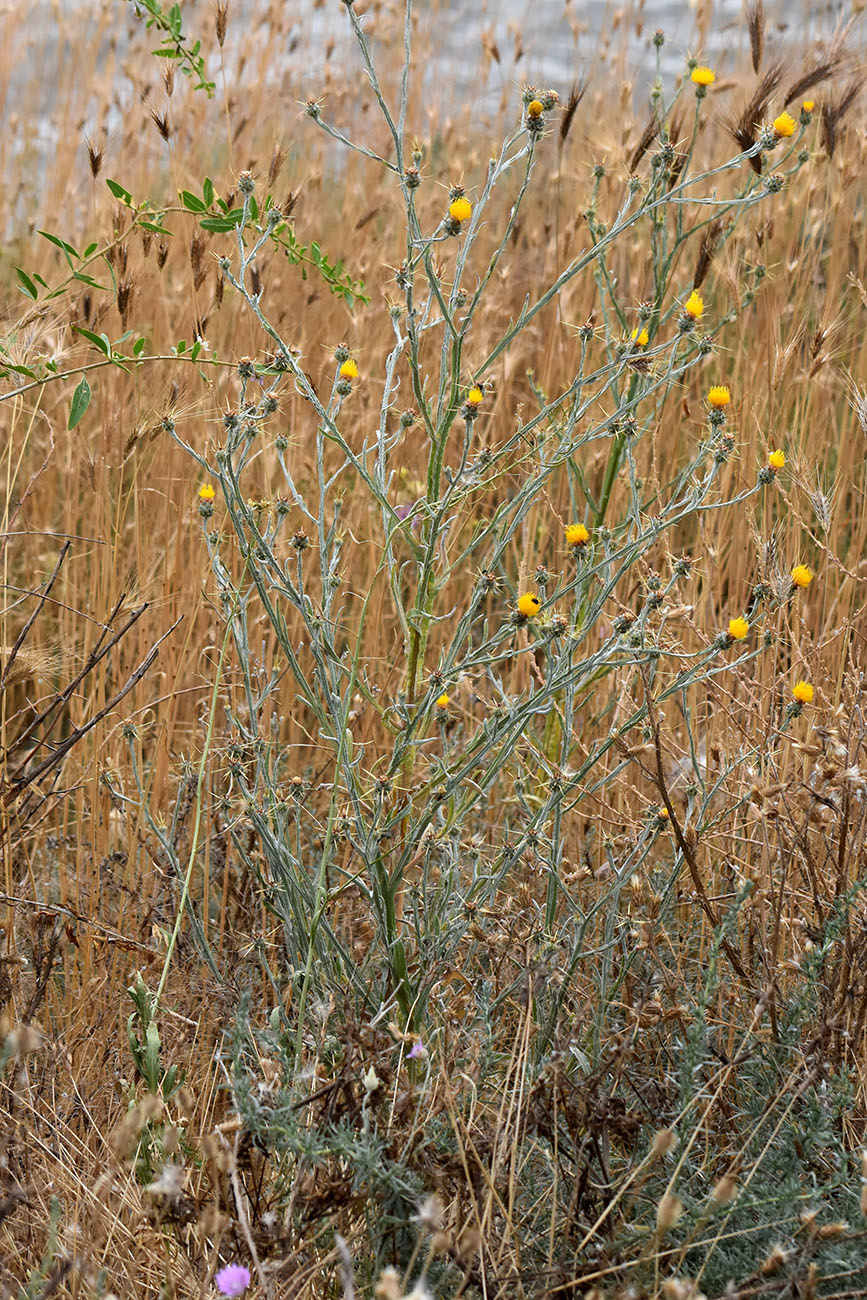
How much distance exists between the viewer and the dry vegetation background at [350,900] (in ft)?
3.89

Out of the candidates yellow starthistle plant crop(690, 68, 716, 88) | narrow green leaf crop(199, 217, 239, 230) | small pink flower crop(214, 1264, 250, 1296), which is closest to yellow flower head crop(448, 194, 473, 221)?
narrow green leaf crop(199, 217, 239, 230)

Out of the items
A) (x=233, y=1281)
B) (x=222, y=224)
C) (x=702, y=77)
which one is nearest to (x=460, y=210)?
(x=222, y=224)

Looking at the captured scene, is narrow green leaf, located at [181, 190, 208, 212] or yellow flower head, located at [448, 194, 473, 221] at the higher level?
yellow flower head, located at [448, 194, 473, 221]

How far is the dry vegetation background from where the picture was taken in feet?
3.89

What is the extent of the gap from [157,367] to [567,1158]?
159 centimetres

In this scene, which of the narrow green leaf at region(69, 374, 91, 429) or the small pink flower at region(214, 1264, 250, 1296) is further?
the narrow green leaf at region(69, 374, 91, 429)

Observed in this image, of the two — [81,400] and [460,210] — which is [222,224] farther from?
[460,210]

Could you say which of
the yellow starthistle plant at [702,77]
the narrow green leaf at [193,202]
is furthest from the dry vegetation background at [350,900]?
the yellow starthistle plant at [702,77]

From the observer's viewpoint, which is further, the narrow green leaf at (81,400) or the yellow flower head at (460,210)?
the narrow green leaf at (81,400)

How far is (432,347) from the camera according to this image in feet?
9.11

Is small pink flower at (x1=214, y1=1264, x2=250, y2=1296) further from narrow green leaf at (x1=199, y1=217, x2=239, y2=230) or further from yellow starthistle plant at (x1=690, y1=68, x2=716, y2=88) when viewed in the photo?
yellow starthistle plant at (x1=690, y1=68, x2=716, y2=88)

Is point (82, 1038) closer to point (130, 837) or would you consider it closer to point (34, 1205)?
point (34, 1205)

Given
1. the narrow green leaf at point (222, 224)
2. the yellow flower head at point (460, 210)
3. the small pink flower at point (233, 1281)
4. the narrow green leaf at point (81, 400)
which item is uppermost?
the yellow flower head at point (460, 210)

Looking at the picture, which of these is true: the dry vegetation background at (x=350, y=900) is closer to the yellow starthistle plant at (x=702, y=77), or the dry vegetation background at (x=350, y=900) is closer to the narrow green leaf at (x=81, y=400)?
the narrow green leaf at (x=81, y=400)
